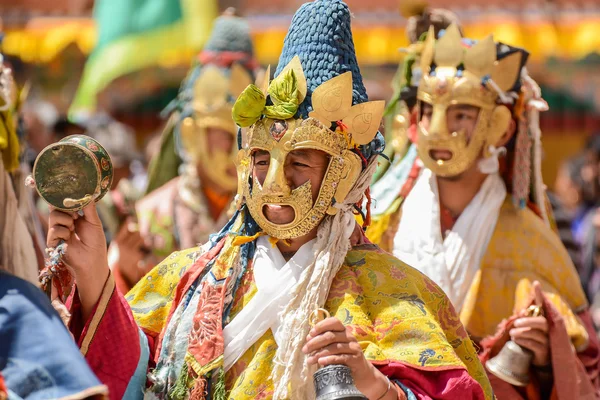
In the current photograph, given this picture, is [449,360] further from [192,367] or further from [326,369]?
[192,367]

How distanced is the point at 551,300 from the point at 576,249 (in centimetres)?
261

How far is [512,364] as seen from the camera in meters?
→ 4.88

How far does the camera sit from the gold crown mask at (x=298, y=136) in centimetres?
388

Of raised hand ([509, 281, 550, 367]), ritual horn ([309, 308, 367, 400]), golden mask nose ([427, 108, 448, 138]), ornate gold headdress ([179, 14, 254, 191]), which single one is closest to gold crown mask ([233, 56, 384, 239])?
ritual horn ([309, 308, 367, 400])

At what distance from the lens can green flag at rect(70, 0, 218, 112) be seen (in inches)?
493

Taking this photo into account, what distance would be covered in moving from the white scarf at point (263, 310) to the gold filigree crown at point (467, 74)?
6.22ft

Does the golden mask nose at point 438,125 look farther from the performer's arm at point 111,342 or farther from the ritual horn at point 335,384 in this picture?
the ritual horn at point 335,384

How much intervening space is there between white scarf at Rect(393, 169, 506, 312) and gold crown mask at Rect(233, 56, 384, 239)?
143 centimetres

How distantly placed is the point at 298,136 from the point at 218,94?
158 inches

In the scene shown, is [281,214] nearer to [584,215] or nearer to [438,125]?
[438,125]

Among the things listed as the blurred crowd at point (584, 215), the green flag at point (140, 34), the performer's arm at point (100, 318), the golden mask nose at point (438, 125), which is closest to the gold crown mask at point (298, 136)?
the performer's arm at point (100, 318)

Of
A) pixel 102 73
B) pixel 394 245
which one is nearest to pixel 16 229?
pixel 394 245

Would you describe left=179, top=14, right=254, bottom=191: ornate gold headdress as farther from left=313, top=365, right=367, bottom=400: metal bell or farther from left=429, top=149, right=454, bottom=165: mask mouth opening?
left=313, top=365, right=367, bottom=400: metal bell

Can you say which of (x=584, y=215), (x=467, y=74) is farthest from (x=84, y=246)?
(x=584, y=215)
